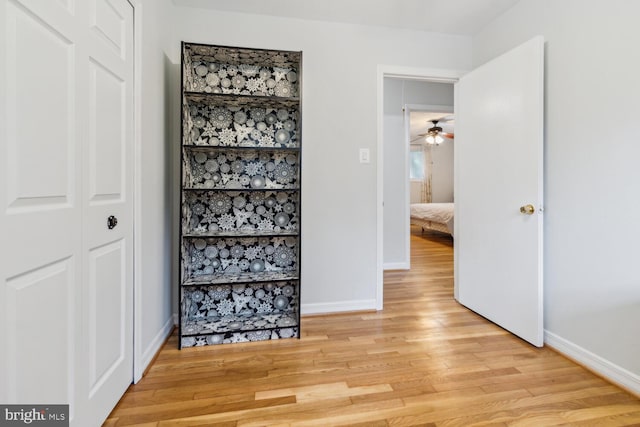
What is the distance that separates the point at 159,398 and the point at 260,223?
125 centimetres

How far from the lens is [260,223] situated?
243 centimetres

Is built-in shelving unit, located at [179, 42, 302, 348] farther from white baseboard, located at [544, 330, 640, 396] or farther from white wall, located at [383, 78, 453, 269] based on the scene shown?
white wall, located at [383, 78, 453, 269]

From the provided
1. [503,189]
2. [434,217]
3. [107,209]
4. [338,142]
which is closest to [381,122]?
[338,142]

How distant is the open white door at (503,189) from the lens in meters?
2.06

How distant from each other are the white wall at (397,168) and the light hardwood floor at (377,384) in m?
1.75

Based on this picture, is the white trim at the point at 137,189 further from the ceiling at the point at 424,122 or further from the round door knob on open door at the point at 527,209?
the ceiling at the point at 424,122

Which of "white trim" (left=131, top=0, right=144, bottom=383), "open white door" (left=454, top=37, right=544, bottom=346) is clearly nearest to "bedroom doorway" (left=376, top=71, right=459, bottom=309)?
"open white door" (left=454, top=37, right=544, bottom=346)

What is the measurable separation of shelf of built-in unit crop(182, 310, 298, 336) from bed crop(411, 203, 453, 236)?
14.4 ft

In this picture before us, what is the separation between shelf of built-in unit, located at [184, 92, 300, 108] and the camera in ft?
6.88

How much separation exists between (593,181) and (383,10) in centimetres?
185

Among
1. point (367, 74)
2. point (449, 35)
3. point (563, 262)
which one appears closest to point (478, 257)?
point (563, 262)

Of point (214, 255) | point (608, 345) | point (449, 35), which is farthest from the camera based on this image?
point (449, 35)

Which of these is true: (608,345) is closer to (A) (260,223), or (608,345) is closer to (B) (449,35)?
(A) (260,223)

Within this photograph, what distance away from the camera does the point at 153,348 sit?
1923mm
